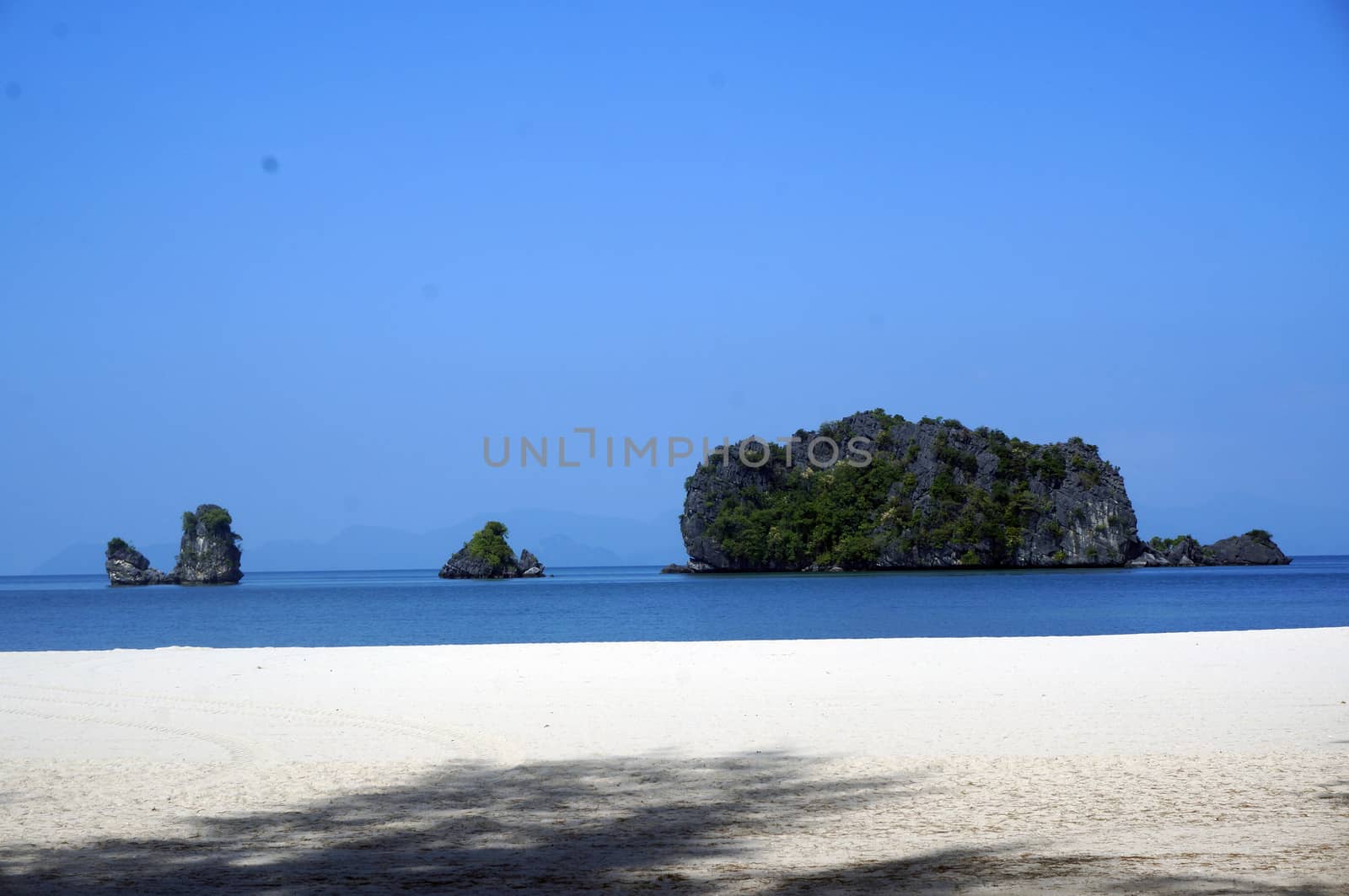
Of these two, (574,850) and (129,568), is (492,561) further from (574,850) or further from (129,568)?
(574,850)

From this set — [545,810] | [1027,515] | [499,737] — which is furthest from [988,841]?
[1027,515]

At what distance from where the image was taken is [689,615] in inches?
1848

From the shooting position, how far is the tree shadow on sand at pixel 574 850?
5.73m

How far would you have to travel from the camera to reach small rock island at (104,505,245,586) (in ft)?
418

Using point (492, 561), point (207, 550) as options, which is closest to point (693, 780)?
point (492, 561)

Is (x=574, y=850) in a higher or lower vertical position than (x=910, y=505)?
lower

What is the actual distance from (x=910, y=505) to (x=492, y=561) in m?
44.9

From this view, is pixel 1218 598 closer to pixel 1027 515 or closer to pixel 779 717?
pixel 779 717

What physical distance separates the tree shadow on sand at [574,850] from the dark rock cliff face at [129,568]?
132082 millimetres

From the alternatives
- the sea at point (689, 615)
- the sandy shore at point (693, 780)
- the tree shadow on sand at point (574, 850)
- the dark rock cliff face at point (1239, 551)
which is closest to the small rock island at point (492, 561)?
the sea at point (689, 615)

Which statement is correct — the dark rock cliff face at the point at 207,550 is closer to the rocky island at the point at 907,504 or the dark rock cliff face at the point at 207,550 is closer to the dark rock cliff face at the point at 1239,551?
the rocky island at the point at 907,504

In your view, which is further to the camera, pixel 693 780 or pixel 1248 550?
pixel 1248 550

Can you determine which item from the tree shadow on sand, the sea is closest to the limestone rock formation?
the sea

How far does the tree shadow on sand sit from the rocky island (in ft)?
379
